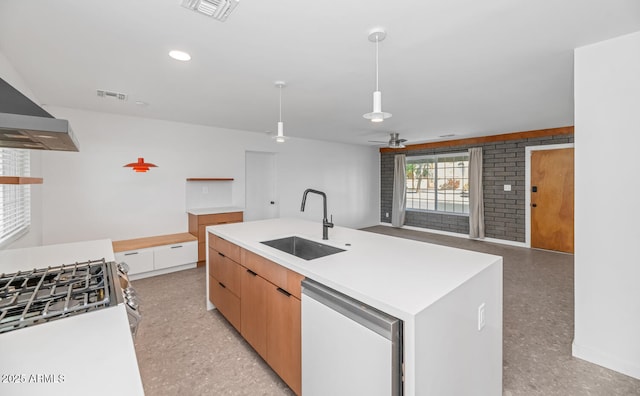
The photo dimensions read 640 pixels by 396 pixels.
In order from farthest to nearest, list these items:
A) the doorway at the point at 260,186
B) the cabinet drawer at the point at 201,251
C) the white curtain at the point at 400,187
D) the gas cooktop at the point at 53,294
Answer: the white curtain at the point at 400,187 → the doorway at the point at 260,186 → the cabinet drawer at the point at 201,251 → the gas cooktop at the point at 53,294

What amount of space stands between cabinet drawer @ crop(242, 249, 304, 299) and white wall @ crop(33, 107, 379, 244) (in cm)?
293

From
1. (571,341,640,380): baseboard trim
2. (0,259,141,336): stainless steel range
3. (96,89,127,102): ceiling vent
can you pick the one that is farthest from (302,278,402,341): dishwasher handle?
(96,89,127,102): ceiling vent

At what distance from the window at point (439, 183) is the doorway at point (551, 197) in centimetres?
128

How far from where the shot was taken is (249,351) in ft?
7.33

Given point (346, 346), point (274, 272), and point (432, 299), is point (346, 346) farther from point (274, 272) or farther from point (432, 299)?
point (274, 272)

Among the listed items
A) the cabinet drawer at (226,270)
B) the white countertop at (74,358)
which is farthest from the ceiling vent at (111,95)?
the white countertop at (74,358)

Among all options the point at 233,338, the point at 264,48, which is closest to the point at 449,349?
the point at 233,338

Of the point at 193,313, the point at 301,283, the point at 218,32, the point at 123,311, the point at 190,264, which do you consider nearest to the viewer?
the point at 123,311

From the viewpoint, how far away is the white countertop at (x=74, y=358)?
61 cm

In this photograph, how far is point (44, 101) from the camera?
331 cm

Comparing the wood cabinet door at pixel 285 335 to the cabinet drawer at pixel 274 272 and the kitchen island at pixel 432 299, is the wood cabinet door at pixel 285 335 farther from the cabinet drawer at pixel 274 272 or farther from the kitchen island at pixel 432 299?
the kitchen island at pixel 432 299

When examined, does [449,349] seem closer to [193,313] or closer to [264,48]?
[264,48]

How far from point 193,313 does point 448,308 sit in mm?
2610

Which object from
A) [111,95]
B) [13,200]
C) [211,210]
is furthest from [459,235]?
[13,200]
